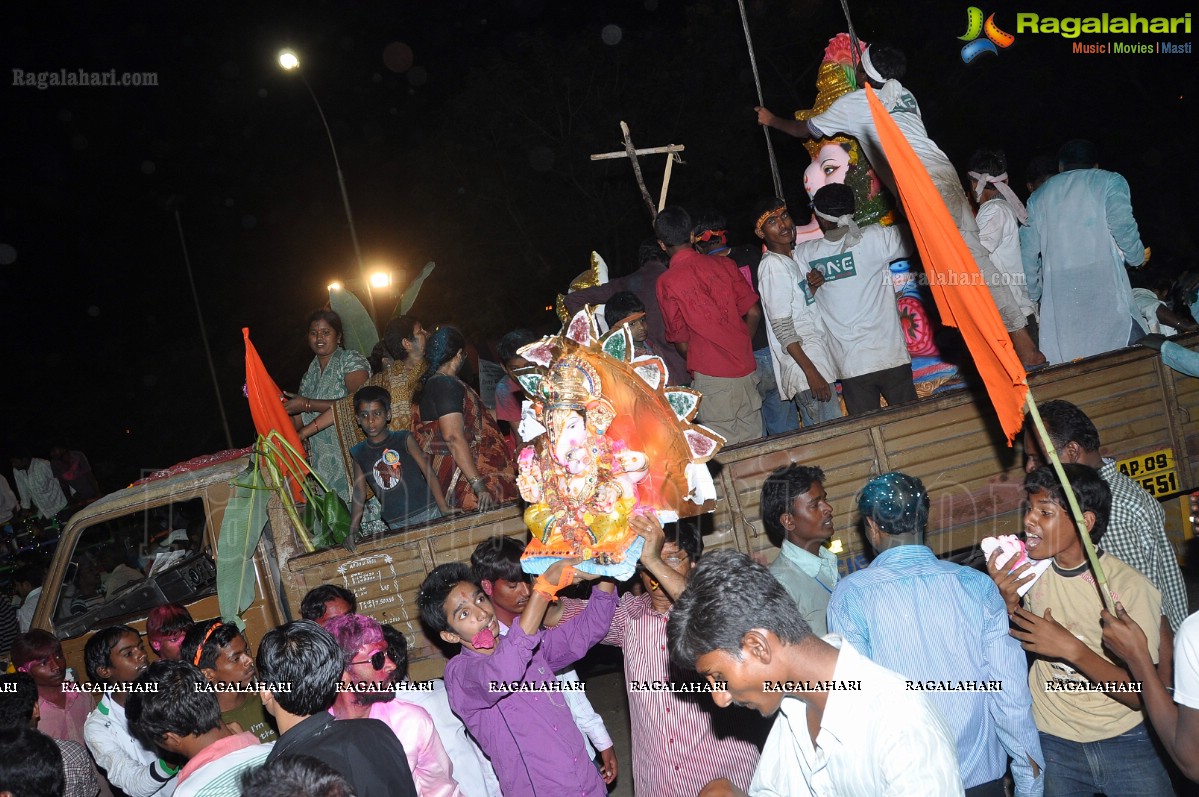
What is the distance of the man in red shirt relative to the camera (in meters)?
5.70

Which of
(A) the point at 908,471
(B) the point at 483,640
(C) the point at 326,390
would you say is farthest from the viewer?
(C) the point at 326,390

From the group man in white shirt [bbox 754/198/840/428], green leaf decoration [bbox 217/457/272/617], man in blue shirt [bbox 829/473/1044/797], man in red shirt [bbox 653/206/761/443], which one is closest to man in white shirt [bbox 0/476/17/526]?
green leaf decoration [bbox 217/457/272/617]

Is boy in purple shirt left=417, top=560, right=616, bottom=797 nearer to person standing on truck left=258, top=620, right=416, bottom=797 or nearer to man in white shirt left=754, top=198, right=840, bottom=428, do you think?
person standing on truck left=258, top=620, right=416, bottom=797

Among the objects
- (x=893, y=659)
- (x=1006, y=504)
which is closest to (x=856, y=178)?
(x=1006, y=504)

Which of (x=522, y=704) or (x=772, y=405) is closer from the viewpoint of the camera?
(x=522, y=704)

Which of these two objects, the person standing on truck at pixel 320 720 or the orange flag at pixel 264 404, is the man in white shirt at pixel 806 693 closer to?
the person standing on truck at pixel 320 720

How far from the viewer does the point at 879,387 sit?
602cm

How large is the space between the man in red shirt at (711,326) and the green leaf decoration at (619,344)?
91.5 inches

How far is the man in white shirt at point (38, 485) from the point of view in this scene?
13.1 metres

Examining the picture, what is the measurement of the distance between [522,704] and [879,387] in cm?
343

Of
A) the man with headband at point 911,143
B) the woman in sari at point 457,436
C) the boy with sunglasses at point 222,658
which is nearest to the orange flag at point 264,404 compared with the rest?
the woman in sari at point 457,436

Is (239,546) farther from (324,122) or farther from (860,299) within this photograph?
(324,122)

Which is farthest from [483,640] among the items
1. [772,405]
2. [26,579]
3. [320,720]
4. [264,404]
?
[26,579]

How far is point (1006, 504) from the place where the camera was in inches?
204
